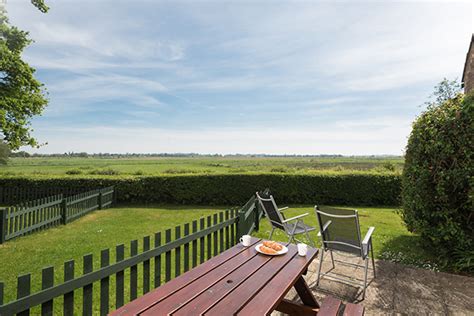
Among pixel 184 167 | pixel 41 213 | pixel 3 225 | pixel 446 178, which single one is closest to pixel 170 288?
pixel 446 178

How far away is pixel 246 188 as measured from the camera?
475 inches

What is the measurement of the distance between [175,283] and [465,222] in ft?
17.7

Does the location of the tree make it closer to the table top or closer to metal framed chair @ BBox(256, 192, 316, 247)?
metal framed chair @ BBox(256, 192, 316, 247)

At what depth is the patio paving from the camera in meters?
3.10

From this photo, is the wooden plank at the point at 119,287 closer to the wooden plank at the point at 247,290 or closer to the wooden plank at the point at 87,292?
the wooden plank at the point at 87,292

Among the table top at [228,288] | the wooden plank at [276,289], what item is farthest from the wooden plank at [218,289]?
the wooden plank at [276,289]

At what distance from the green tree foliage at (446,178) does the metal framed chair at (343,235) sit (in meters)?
1.77

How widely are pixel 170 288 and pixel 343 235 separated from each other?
2.93m

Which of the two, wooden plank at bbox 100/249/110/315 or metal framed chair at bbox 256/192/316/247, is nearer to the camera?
wooden plank at bbox 100/249/110/315

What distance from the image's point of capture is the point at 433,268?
4363 millimetres

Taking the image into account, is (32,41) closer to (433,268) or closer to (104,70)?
(104,70)

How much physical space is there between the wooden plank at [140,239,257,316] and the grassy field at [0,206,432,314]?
254cm

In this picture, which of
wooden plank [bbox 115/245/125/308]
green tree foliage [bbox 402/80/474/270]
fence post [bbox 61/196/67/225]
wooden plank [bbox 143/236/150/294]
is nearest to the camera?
wooden plank [bbox 115/245/125/308]

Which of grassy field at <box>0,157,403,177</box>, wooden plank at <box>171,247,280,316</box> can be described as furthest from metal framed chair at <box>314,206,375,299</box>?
grassy field at <box>0,157,403,177</box>
